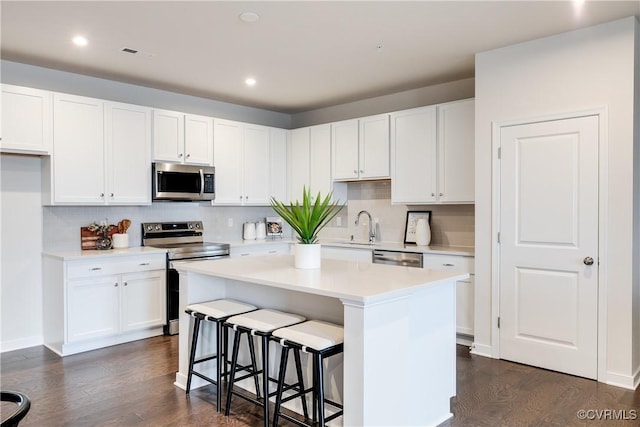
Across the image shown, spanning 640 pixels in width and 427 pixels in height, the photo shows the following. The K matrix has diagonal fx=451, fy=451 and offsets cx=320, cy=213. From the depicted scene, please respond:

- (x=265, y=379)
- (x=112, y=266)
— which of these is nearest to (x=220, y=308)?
(x=265, y=379)

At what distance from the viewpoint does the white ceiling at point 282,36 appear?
303 centimetres

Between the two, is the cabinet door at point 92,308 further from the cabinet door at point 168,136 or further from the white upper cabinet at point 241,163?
the white upper cabinet at point 241,163

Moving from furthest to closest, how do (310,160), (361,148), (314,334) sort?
1. (310,160)
2. (361,148)
3. (314,334)

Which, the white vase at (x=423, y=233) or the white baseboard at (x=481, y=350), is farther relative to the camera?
the white vase at (x=423, y=233)

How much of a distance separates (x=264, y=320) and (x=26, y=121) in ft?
9.50

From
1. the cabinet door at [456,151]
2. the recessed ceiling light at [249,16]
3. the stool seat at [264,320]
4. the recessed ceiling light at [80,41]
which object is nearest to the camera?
the stool seat at [264,320]

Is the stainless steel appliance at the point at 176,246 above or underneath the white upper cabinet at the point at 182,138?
underneath

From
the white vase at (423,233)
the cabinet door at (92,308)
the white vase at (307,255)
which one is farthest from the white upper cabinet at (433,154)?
the cabinet door at (92,308)

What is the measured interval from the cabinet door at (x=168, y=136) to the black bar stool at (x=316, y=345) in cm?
300

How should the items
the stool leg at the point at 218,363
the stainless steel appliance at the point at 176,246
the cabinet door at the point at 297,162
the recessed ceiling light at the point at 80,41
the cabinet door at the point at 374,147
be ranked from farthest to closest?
1. the cabinet door at the point at 297,162
2. the cabinet door at the point at 374,147
3. the stainless steel appliance at the point at 176,246
4. the recessed ceiling light at the point at 80,41
5. the stool leg at the point at 218,363

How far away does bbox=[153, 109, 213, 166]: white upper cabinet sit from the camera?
189 inches

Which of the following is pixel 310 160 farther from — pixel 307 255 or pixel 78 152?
pixel 307 255

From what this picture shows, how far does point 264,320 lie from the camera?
107 inches

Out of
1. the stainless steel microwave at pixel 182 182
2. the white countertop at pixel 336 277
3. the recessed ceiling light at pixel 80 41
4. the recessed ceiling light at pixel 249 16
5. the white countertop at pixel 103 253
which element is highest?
the recessed ceiling light at pixel 249 16
